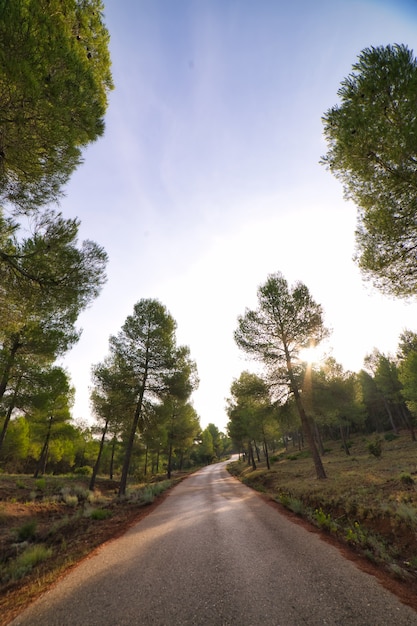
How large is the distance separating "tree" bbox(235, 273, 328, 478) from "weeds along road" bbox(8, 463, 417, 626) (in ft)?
32.8

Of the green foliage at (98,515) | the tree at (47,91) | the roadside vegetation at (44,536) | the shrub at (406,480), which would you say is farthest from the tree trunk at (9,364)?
the shrub at (406,480)

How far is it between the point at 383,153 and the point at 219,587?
10.8 meters

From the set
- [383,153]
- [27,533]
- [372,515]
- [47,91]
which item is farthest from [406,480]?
[47,91]

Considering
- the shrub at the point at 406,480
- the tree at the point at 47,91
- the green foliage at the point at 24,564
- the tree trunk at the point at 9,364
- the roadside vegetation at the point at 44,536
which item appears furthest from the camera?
the tree trunk at the point at 9,364

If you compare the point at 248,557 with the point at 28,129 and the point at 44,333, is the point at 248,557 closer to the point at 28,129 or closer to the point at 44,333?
the point at 28,129

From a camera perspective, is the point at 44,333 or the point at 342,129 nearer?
the point at 342,129

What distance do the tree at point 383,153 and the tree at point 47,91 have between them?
716 centimetres

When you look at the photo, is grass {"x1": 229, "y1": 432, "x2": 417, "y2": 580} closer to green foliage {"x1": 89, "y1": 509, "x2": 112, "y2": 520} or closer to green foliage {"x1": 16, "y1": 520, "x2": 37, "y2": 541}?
green foliage {"x1": 89, "y1": 509, "x2": 112, "y2": 520}

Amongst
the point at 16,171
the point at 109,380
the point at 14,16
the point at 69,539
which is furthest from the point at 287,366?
the point at 14,16

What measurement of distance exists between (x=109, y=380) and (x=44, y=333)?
5269 millimetres

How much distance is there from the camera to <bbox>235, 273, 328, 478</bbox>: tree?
15.8m

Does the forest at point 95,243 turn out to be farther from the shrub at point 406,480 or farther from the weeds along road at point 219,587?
the weeds along road at point 219,587

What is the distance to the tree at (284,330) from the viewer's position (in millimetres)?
15805

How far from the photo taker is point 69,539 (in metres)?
7.36
